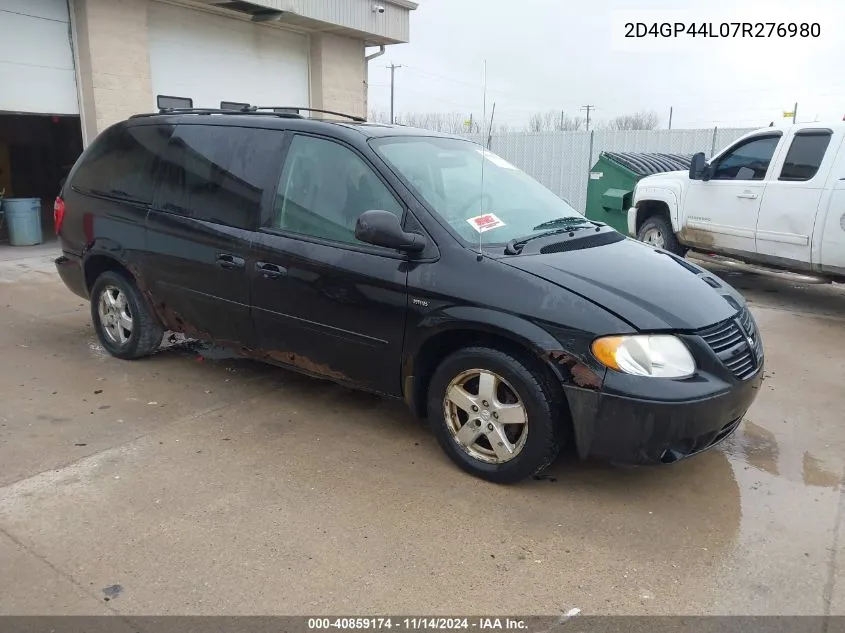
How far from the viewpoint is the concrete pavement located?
2715 mm

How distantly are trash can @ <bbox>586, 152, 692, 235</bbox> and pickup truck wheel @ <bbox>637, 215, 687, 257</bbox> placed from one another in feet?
5.18

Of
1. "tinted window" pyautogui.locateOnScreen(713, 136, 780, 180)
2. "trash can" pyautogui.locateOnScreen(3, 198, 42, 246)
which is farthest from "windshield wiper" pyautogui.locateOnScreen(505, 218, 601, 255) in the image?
"trash can" pyautogui.locateOnScreen(3, 198, 42, 246)

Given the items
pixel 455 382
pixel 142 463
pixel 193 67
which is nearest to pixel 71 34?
pixel 193 67

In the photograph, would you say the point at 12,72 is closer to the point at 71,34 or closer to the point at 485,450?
the point at 71,34

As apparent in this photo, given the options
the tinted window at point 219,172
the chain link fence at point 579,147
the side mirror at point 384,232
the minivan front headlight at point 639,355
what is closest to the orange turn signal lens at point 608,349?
the minivan front headlight at point 639,355

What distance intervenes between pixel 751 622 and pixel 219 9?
39.4 feet

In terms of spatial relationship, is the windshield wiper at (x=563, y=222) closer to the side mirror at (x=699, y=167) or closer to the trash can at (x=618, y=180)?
the side mirror at (x=699, y=167)

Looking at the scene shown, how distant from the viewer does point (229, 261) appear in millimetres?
4324

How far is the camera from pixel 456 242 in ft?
11.8

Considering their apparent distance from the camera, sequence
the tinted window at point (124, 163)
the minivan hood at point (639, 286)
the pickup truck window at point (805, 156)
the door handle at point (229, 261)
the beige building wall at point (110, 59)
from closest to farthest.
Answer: the minivan hood at point (639, 286) → the door handle at point (229, 261) → the tinted window at point (124, 163) → the pickup truck window at point (805, 156) → the beige building wall at point (110, 59)

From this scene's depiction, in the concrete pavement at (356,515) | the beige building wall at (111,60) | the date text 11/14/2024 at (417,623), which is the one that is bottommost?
the date text 11/14/2024 at (417,623)

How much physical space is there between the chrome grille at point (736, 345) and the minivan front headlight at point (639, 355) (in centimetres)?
24

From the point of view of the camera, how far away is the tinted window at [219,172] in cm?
429

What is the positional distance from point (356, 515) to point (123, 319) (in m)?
2.96
